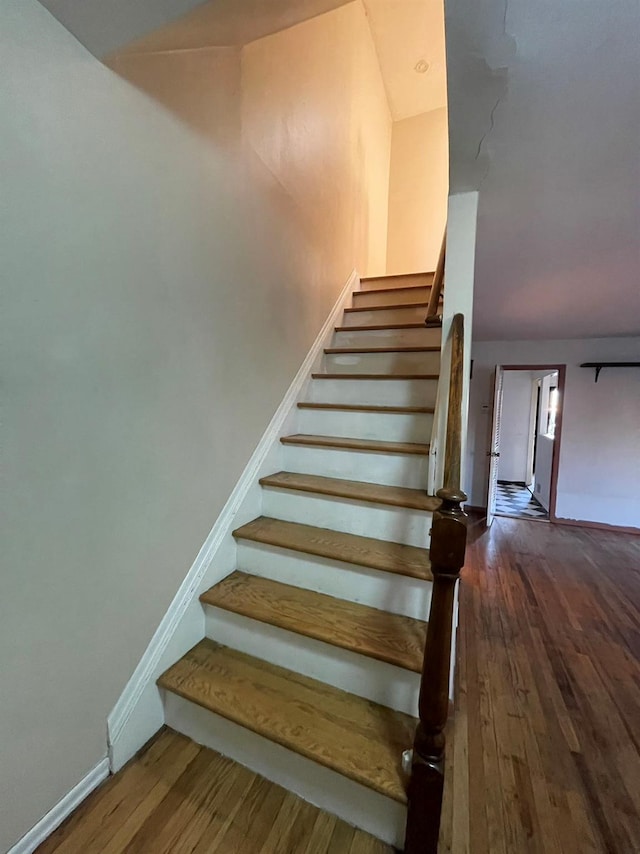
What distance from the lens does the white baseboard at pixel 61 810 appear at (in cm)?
97

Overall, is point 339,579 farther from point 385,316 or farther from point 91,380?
point 385,316

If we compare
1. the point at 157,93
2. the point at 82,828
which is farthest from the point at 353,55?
the point at 82,828

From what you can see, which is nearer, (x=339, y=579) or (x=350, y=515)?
(x=339, y=579)

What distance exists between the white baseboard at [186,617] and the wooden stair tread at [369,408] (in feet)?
0.67

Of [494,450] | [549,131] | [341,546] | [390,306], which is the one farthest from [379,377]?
[494,450]

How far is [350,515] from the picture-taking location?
1701 mm

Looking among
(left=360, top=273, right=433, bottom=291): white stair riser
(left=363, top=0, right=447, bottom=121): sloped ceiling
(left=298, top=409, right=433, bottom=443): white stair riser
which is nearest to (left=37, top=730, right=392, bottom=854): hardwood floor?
(left=298, top=409, right=433, bottom=443): white stair riser

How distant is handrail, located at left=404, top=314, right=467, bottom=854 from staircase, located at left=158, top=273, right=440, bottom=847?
6 centimetres

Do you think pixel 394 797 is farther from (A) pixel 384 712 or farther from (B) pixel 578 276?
(B) pixel 578 276

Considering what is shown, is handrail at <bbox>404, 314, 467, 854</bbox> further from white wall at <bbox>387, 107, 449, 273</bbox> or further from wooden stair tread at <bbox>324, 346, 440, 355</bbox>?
white wall at <bbox>387, 107, 449, 273</bbox>

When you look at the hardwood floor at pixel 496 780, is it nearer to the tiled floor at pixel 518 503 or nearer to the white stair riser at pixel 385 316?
the white stair riser at pixel 385 316

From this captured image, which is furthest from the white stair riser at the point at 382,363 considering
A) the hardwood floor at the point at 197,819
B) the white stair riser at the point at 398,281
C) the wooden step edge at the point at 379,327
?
the hardwood floor at the point at 197,819

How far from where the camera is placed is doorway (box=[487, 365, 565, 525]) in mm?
4621

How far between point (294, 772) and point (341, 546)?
2.38 feet
